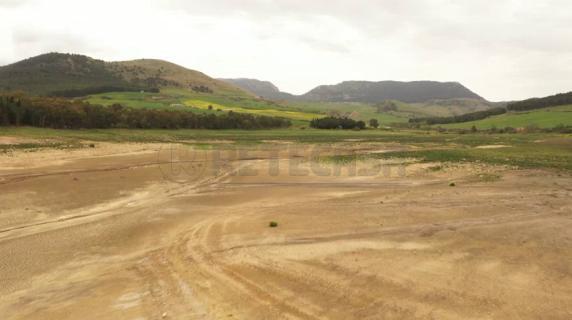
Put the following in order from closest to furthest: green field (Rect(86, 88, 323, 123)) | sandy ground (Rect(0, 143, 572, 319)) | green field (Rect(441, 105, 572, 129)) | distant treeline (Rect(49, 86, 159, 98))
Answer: sandy ground (Rect(0, 143, 572, 319)), green field (Rect(441, 105, 572, 129)), green field (Rect(86, 88, 323, 123)), distant treeline (Rect(49, 86, 159, 98))

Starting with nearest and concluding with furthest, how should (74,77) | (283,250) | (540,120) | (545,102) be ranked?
(283,250) → (540,120) → (545,102) → (74,77)

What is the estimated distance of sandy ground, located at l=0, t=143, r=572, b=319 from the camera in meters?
8.11

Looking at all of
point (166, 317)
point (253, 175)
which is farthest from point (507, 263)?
point (253, 175)

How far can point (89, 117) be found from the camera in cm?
6244

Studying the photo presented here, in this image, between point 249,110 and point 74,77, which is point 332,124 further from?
point 74,77

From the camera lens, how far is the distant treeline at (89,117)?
5391 centimetres

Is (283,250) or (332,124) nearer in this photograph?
(283,250)

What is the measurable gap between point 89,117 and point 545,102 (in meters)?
144

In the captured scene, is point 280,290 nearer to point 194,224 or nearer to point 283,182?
point 194,224

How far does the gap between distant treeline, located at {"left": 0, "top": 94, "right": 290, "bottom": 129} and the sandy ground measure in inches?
1488

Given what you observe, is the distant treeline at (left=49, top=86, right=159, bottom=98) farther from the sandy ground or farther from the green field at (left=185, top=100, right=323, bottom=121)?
the sandy ground

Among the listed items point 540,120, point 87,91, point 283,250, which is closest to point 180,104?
point 87,91

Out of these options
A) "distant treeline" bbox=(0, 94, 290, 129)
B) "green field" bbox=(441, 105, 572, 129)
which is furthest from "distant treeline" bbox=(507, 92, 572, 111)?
"distant treeline" bbox=(0, 94, 290, 129)

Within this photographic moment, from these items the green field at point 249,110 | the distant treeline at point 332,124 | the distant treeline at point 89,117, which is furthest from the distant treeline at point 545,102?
the distant treeline at point 89,117
